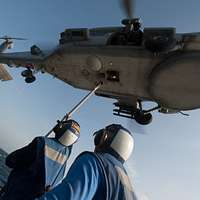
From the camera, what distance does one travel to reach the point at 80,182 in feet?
12.9

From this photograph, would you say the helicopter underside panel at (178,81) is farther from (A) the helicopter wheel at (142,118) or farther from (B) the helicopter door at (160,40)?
(A) the helicopter wheel at (142,118)

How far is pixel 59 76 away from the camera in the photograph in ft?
56.5

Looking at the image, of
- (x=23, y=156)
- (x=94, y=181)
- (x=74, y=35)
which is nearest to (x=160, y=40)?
(x=74, y=35)

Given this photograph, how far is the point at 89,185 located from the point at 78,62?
12266 millimetres

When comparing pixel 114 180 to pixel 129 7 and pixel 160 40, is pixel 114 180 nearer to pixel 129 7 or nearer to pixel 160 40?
pixel 160 40

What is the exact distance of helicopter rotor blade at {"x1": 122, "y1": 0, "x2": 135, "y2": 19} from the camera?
15219mm

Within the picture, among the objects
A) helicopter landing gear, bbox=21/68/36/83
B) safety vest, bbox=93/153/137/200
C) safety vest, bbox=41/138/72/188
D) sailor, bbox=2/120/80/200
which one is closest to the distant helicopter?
helicopter landing gear, bbox=21/68/36/83

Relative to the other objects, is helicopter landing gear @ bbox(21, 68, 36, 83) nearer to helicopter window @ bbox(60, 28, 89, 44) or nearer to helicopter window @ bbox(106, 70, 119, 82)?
helicopter window @ bbox(60, 28, 89, 44)

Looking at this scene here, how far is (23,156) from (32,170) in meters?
0.28

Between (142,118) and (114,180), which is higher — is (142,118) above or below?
below

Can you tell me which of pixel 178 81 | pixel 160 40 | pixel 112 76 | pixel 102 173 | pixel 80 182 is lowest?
pixel 112 76

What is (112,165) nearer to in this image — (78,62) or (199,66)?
(199,66)

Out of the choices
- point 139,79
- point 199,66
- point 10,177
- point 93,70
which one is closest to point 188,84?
point 199,66

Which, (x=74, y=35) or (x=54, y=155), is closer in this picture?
(x=54, y=155)
